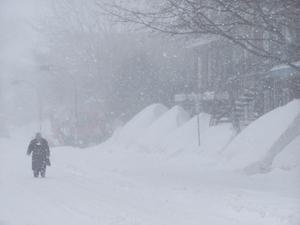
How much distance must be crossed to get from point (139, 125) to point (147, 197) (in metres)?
20.3

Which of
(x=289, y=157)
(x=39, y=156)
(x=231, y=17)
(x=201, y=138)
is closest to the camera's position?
(x=231, y=17)

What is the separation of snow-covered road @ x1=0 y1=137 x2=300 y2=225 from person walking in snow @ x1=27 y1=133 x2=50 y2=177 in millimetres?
381

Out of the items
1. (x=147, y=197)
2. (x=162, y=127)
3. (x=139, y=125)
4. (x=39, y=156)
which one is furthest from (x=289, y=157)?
(x=139, y=125)

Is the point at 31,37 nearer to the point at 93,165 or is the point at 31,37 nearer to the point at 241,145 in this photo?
the point at 93,165

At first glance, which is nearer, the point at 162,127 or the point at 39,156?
the point at 39,156

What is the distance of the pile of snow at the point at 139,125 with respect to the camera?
33938 millimetres

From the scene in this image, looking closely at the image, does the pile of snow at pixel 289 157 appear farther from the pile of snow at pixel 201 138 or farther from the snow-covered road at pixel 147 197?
the pile of snow at pixel 201 138

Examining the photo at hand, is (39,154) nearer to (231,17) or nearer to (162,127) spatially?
(231,17)

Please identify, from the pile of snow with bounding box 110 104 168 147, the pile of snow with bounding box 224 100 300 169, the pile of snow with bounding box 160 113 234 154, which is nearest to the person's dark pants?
the pile of snow with bounding box 224 100 300 169

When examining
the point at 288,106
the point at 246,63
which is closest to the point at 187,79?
the point at 246,63

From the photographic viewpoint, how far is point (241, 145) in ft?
69.8

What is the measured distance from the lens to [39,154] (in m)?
21.1

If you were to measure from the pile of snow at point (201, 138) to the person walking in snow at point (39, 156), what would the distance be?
6285 millimetres

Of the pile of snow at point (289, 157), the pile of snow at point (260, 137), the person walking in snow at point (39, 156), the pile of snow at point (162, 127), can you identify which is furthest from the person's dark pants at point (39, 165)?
the pile of snow at point (162, 127)
